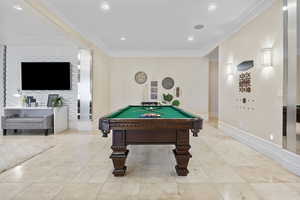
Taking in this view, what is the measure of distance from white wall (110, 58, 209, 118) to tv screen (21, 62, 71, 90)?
226cm

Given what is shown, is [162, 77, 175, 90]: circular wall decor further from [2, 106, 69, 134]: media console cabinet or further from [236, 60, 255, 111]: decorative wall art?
[2, 106, 69, 134]: media console cabinet

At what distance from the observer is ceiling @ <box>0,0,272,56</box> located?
11.6 ft

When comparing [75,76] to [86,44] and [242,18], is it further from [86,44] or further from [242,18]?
[242,18]

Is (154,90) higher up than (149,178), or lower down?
higher up

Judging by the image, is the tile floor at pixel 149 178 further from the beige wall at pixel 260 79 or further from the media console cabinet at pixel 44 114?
the media console cabinet at pixel 44 114

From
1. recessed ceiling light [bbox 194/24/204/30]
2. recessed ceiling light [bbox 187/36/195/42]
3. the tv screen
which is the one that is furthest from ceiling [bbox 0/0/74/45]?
recessed ceiling light [bbox 187/36/195/42]

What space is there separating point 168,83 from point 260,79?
4230mm

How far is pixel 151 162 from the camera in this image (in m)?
3.03

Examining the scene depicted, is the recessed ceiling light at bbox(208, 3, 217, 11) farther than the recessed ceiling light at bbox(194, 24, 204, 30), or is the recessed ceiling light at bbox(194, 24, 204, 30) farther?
the recessed ceiling light at bbox(194, 24, 204, 30)

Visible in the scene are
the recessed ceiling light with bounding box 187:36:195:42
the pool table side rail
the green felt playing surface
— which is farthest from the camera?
the recessed ceiling light with bounding box 187:36:195:42

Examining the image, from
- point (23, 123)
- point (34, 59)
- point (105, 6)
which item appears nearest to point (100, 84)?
point (34, 59)

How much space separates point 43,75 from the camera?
573 cm

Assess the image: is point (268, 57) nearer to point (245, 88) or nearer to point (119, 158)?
point (245, 88)

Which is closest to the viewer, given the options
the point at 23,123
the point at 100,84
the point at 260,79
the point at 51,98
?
the point at 260,79
